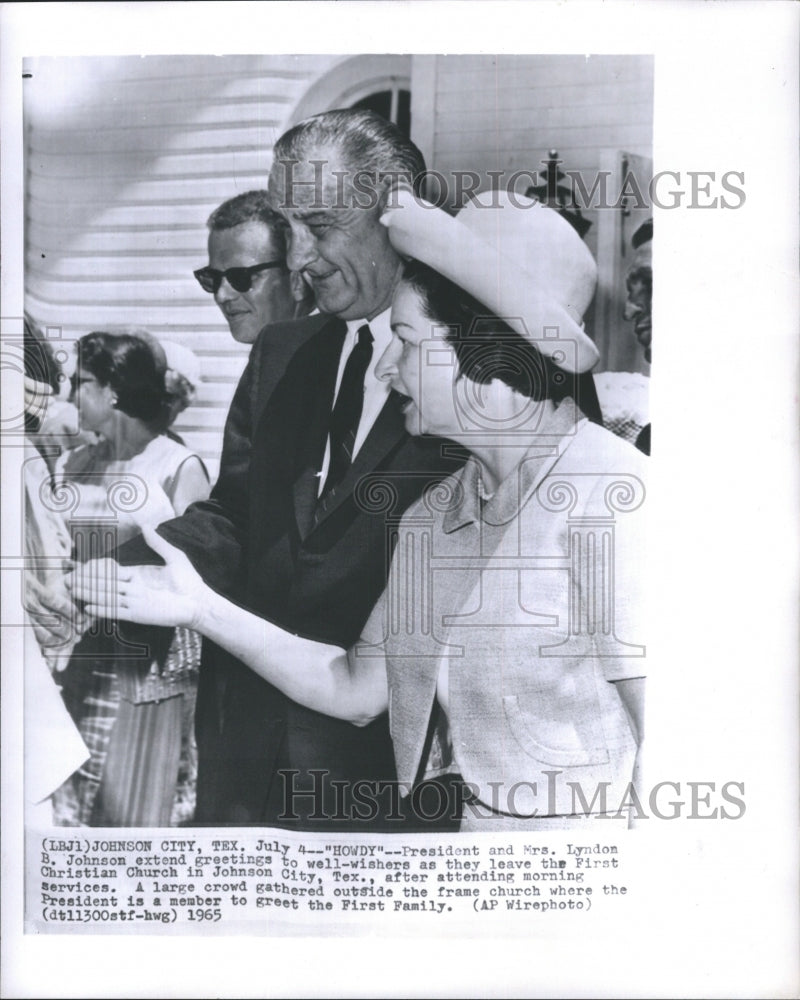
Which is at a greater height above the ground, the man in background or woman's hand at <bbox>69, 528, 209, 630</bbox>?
the man in background

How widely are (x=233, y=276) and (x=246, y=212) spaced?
0.44 feet

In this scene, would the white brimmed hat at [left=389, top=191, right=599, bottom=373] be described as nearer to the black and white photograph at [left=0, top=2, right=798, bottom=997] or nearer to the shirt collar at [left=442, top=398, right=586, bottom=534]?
the black and white photograph at [left=0, top=2, right=798, bottom=997]

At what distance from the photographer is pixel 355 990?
2373 millimetres

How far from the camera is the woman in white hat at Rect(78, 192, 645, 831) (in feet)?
7.68

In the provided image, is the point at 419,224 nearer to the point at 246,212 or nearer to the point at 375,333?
the point at 375,333

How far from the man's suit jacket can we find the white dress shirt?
0.04ft

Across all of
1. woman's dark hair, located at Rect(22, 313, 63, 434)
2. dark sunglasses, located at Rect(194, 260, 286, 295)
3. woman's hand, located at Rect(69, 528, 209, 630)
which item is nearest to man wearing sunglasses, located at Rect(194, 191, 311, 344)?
dark sunglasses, located at Rect(194, 260, 286, 295)

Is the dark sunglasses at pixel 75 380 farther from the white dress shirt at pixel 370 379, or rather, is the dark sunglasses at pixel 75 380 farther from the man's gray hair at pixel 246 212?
the white dress shirt at pixel 370 379

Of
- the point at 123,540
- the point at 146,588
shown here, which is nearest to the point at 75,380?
the point at 123,540

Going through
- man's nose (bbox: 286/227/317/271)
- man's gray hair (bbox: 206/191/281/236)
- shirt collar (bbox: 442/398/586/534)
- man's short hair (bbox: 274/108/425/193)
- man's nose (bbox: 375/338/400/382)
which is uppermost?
man's short hair (bbox: 274/108/425/193)

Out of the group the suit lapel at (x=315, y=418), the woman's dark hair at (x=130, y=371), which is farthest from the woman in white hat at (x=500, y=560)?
the woman's dark hair at (x=130, y=371)

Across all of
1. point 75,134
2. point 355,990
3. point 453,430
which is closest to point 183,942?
point 355,990

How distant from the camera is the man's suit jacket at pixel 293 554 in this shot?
7.73 ft

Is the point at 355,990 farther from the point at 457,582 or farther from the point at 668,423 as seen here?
the point at 668,423
